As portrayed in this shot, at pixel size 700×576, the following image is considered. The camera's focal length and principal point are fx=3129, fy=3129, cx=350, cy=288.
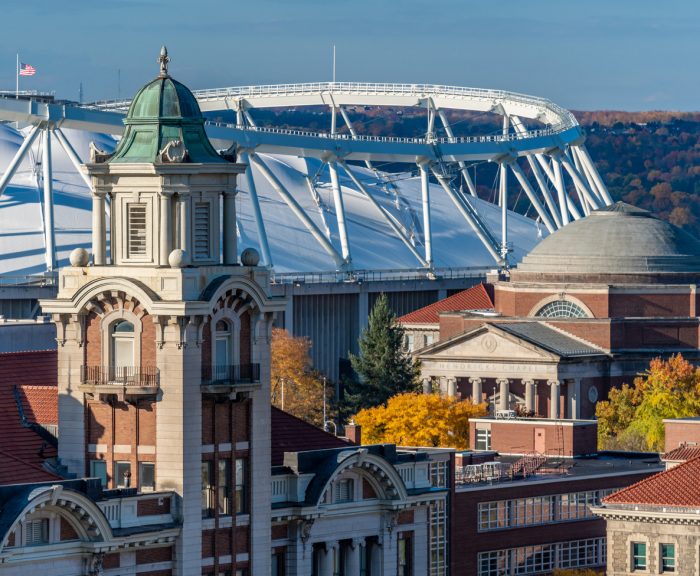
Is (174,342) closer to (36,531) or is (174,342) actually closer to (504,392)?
(36,531)

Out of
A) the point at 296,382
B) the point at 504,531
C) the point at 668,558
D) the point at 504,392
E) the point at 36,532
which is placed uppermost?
the point at 296,382

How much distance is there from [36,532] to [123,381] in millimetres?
5242

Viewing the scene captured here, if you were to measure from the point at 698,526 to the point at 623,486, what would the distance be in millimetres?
15415

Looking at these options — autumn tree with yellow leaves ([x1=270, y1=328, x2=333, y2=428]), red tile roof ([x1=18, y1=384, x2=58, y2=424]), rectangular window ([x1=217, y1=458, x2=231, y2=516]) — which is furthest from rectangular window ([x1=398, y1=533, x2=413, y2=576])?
autumn tree with yellow leaves ([x1=270, y1=328, x2=333, y2=428])

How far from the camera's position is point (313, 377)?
175375mm

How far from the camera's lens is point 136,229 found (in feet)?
255

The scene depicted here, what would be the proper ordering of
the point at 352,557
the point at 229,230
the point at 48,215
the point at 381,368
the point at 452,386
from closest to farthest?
1. the point at 229,230
2. the point at 352,557
3. the point at 381,368
4. the point at 452,386
5. the point at 48,215

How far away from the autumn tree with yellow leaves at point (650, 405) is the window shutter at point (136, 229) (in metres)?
74.5

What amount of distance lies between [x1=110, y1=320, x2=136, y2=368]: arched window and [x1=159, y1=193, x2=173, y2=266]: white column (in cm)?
189

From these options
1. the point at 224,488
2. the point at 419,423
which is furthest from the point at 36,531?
the point at 419,423

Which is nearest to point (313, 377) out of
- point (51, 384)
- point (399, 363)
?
point (399, 363)

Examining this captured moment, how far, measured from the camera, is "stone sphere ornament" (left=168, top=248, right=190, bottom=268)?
7644 cm

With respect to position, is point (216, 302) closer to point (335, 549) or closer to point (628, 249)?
point (335, 549)

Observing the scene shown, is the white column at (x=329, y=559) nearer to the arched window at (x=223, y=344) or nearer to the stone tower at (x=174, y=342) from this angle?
the stone tower at (x=174, y=342)
